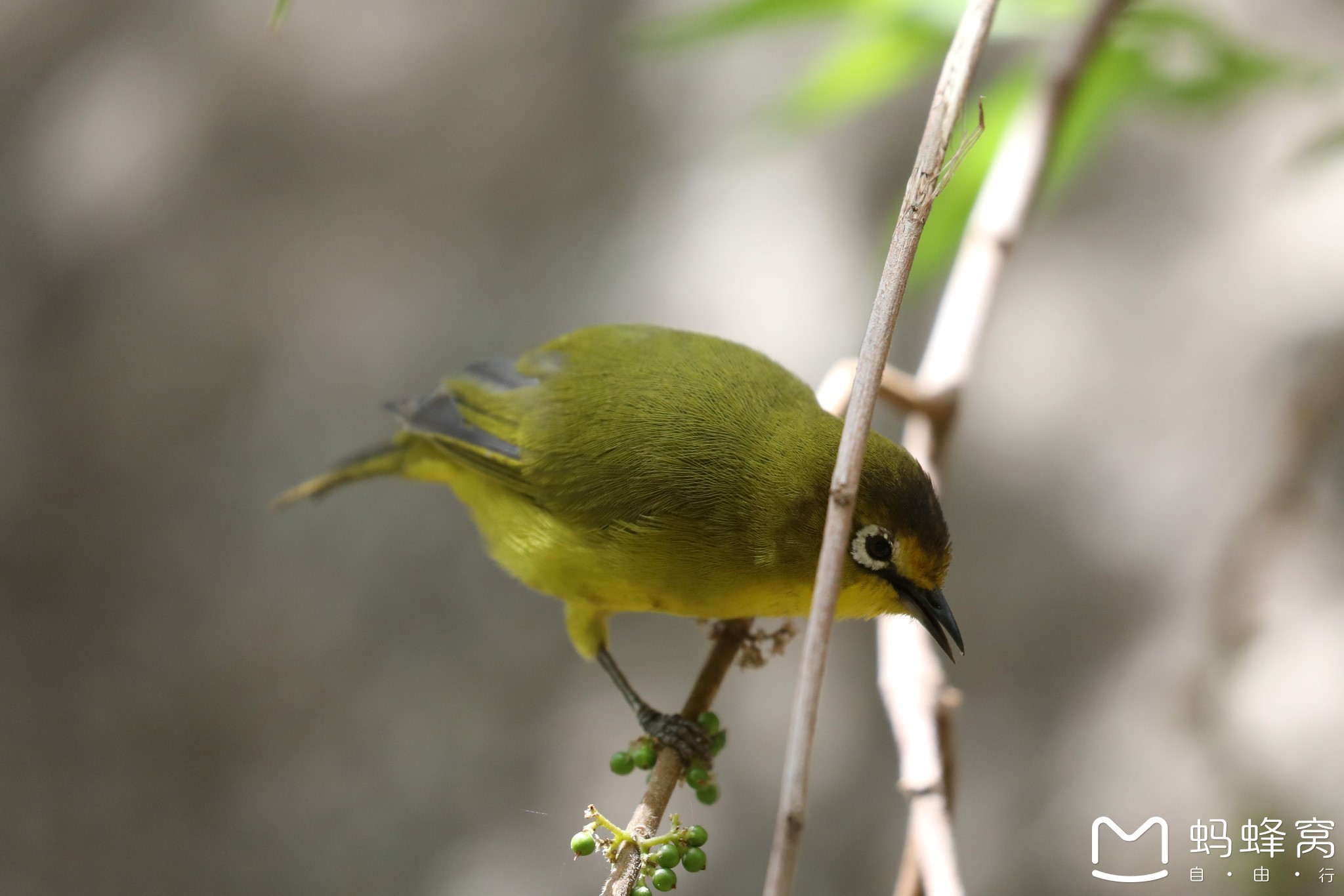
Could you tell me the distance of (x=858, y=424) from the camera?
3.22ft

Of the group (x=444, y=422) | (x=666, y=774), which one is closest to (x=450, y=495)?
(x=444, y=422)

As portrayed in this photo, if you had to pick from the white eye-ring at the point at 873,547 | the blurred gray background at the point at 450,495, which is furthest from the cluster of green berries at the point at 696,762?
the blurred gray background at the point at 450,495

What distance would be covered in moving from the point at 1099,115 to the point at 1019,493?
1.66 m

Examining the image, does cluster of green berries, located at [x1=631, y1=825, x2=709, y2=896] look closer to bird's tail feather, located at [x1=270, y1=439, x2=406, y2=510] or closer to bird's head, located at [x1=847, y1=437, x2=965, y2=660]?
bird's head, located at [x1=847, y1=437, x2=965, y2=660]

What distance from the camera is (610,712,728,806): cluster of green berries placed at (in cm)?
174

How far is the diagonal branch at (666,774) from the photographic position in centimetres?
132

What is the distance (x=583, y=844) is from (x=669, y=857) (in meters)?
0.15

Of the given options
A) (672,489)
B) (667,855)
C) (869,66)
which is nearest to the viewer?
(667,855)

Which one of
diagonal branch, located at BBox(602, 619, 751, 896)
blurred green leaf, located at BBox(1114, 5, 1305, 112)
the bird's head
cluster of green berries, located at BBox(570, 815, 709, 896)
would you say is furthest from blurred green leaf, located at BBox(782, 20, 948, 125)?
cluster of green berries, located at BBox(570, 815, 709, 896)

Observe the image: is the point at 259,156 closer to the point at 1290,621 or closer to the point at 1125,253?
the point at 1125,253

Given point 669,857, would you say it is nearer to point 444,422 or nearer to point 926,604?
point 926,604

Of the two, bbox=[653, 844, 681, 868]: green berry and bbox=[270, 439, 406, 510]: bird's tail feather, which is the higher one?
bbox=[270, 439, 406, 510]: bird's tail feather

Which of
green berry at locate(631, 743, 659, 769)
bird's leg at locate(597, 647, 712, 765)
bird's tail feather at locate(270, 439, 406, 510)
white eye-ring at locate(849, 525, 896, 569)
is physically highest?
bird's tail feather at locate(270, 439, 406, 510)

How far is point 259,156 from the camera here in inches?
189
